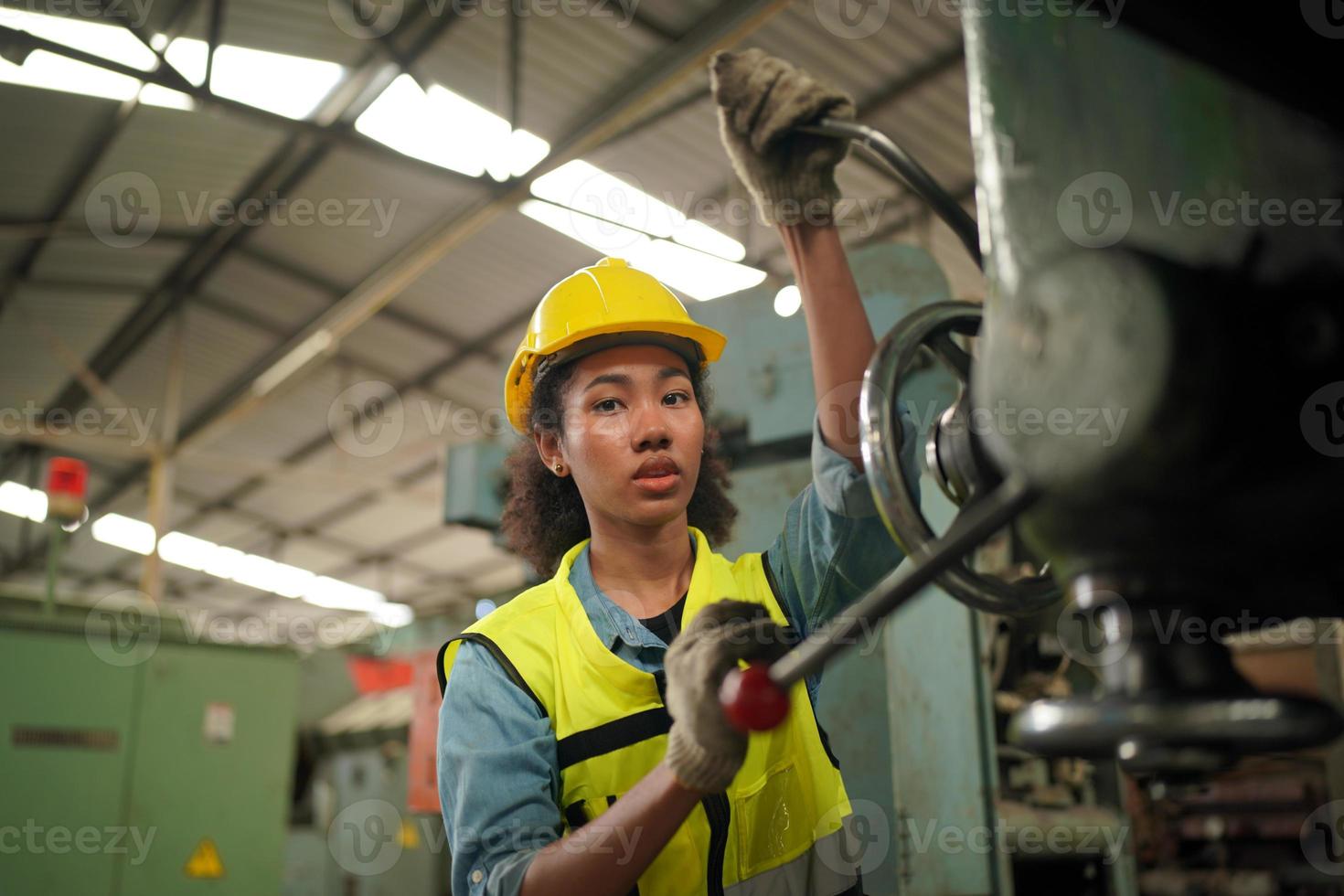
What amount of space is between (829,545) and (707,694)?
34cm

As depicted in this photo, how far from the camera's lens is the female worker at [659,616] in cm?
84

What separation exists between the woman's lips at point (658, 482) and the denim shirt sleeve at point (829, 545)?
14cm

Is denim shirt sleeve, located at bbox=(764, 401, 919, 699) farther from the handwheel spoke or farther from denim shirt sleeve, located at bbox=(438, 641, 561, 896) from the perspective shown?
denim shirt sleeve, located at bbox=(438, 641, 561, 896)

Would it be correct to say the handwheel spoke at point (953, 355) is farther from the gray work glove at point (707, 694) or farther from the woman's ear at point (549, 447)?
the woman's ear at point (549, 447)

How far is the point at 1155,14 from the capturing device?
52 cm

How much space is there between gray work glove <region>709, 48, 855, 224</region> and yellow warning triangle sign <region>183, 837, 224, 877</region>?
9.56 feet

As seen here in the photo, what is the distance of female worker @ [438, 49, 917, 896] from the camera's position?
33.0 inches

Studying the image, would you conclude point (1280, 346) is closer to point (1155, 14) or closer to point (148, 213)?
point (1155, 14)
